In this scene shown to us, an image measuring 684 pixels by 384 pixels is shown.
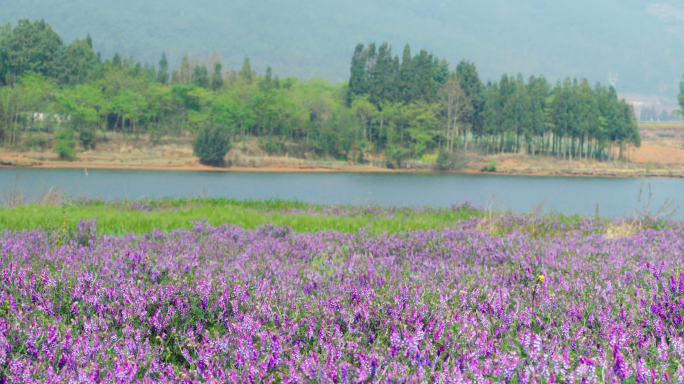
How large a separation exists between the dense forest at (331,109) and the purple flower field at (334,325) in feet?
223

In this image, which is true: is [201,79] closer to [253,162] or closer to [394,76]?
[253,162]

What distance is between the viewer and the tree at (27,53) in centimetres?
9112

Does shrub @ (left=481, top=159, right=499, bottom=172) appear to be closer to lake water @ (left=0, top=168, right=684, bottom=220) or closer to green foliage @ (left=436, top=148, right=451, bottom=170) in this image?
green foliage @ (left=436, top=148, right=451, bottom=170)

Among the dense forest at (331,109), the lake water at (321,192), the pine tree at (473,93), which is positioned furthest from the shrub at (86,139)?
the pine tree at (473,93)

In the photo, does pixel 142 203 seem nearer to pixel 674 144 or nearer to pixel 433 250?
pixel 433 250

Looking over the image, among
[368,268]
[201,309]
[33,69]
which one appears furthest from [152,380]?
[33,69]

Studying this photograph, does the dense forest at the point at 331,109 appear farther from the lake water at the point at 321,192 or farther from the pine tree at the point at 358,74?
the lake water at the point at 321,192

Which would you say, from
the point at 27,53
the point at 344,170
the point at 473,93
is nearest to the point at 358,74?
the point at 473,93

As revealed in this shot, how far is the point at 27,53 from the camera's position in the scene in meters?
92.1

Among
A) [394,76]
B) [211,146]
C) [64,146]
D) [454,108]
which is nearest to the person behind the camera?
[64,146]

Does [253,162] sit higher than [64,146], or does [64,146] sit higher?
[64,146]

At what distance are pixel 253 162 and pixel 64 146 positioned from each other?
22705 mm

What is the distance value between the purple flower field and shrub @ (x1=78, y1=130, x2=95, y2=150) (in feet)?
232

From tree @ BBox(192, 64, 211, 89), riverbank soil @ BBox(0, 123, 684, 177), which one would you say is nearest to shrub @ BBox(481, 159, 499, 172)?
riverbank soil @ BBox(0, 123, 684, 177)
